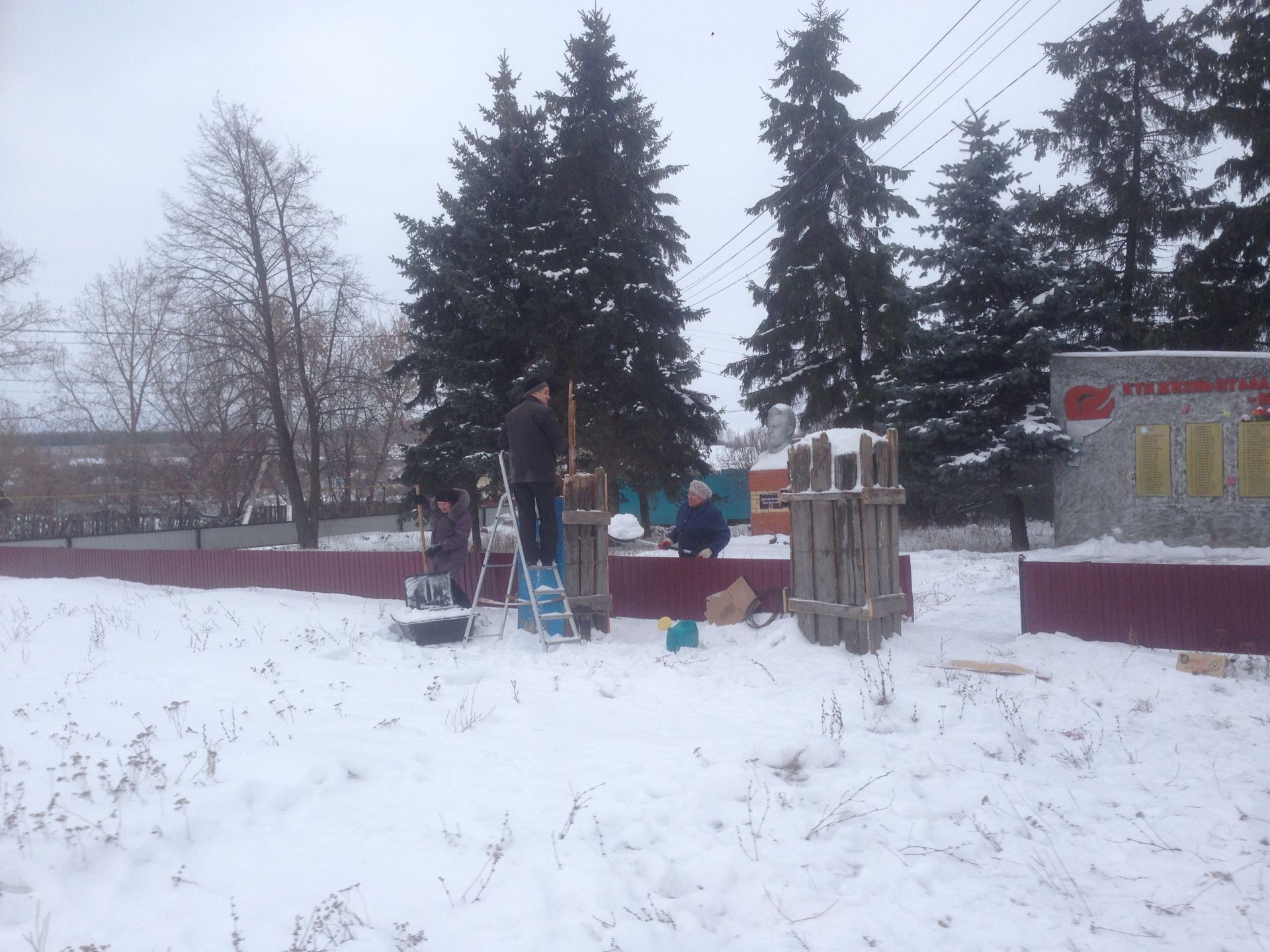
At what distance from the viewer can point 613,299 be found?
72.2ft

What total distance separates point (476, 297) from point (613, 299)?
335cm

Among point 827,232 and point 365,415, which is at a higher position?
point 827,232

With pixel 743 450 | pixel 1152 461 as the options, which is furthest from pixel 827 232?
pixel 743 450

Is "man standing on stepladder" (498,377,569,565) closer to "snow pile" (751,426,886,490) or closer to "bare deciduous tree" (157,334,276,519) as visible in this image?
"snow pile" (751,426,886,490)

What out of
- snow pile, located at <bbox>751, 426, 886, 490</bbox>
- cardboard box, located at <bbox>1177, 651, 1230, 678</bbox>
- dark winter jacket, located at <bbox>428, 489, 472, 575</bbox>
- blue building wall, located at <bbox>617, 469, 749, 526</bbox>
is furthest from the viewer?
blue building wall, located at <bbox>617, 469, 749, 526</bbox>

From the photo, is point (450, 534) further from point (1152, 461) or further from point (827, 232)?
point (827, 232)

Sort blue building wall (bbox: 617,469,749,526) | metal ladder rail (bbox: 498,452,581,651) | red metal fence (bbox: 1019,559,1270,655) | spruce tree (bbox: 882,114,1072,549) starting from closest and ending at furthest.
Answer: red metal fence (bbox: 1019,559,1270,655) → metal ladder rail (bbox: 498,452,581,651) → spruce tree (bbox: 882,114,1072,549) → blue building wall (bbox: 617,469,749,526)

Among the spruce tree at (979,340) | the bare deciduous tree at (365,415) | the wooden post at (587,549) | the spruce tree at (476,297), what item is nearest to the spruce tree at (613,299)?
the spruce tree at (476,297)

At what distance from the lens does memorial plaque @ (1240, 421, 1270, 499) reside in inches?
456

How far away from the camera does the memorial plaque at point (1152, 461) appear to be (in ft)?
40.4

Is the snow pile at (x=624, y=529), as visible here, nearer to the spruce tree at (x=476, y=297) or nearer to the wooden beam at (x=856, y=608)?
the wooden beam at (x=856, y=608)

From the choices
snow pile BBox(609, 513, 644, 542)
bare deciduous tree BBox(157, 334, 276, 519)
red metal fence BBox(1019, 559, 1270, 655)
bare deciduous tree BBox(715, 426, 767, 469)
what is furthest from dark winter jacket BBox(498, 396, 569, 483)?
bare deciduous tree BBox(715, 426, 767, 469)

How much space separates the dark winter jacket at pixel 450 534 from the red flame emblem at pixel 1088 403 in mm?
9445

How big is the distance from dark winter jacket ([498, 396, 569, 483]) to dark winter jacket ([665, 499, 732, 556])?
7.96 ft
